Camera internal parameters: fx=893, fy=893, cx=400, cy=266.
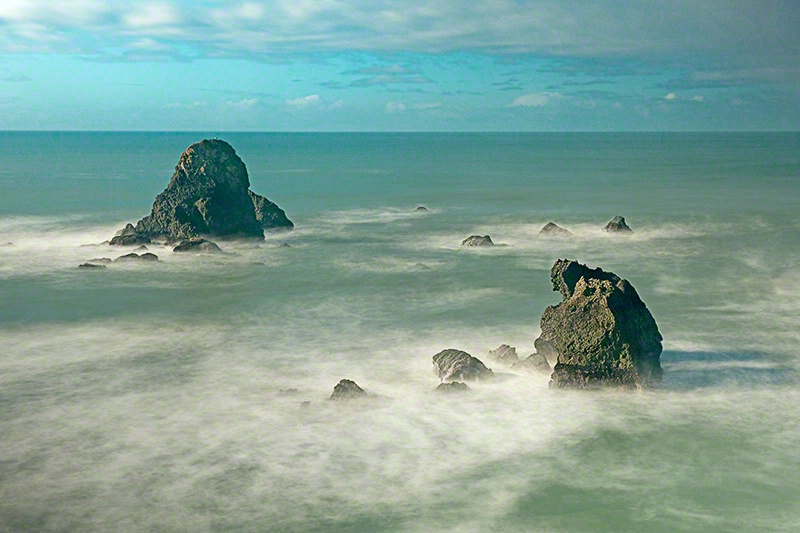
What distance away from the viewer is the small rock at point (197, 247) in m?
41.6

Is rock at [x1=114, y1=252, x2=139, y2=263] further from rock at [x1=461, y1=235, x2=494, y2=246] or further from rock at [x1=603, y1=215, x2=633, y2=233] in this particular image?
rock at [x1=603, y1=215, x2=633, y2=233]

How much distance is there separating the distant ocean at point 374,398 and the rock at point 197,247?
0.97 metres

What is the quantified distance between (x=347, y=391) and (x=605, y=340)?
6.03 meters

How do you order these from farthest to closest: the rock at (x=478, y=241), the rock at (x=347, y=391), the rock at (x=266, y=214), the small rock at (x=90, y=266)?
1. the rock at (x=266, y=214)
2. the rock at (x=478, y=241)
3. the small rock at (x=90, y=266)
4. the rock at (x=347, y=391)

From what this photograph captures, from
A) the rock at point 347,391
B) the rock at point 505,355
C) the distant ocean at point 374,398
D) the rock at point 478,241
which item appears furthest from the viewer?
the rock at point 478,241

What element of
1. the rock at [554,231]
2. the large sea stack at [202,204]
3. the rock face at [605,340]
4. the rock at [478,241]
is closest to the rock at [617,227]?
the rock at [554,231]

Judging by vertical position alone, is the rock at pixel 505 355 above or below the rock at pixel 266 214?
below

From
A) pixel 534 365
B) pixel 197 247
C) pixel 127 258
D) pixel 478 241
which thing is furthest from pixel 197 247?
pixel 534 365

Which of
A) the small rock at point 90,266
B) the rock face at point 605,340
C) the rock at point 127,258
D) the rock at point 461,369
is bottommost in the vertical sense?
the small rock at point 90,266

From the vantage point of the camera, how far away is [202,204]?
4475 centimetres

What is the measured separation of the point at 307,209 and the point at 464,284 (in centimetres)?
3289

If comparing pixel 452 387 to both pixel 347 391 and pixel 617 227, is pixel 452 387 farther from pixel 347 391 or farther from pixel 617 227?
pixel 617 227

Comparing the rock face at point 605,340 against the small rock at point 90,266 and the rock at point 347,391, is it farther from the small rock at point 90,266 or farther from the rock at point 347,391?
the small rock at point 90,266

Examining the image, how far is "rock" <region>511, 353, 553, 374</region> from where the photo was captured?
22062mm
